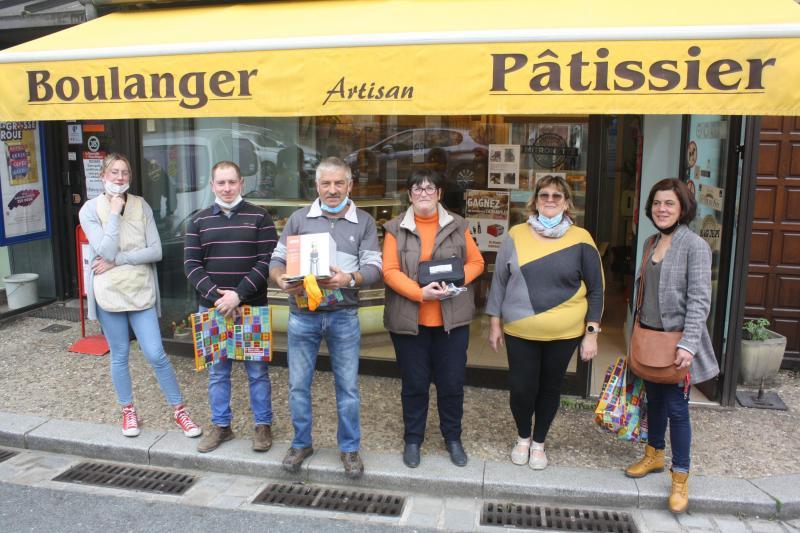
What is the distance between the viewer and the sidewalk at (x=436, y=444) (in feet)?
12.8

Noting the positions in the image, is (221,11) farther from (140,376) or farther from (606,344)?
(606,344)

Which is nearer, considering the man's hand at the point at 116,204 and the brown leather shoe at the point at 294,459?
the brown leather shoe at the point at 294,459

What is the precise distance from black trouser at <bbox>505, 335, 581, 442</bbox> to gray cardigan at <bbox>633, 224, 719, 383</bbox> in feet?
1.88

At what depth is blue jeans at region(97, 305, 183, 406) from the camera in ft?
14.6

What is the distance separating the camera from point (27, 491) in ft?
13.3

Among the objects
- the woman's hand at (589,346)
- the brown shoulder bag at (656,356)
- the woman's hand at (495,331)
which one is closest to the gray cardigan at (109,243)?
the woman's hand at (495,331)

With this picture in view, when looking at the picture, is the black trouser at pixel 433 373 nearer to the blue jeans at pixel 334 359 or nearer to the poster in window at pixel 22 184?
the blue jeans at pixel 334 359

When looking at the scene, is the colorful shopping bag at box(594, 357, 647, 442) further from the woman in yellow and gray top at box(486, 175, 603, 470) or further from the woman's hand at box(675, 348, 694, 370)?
the woman's hand at box(675, 348, 694, 370)

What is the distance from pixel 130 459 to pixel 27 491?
0.59m

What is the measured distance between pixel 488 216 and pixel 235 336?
2.68 m

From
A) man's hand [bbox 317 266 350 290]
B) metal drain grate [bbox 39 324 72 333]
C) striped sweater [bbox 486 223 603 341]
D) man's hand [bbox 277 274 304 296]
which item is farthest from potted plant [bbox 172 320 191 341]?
striped sweater [bbox 486 223 603 341]

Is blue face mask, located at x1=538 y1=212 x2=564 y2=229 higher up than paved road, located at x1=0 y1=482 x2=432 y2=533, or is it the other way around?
blue face mask, located at x1=538 y1=212 x2=564 y2=229

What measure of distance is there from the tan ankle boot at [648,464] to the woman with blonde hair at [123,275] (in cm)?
271

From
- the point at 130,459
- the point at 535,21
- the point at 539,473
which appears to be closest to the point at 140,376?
the point at 130,459
